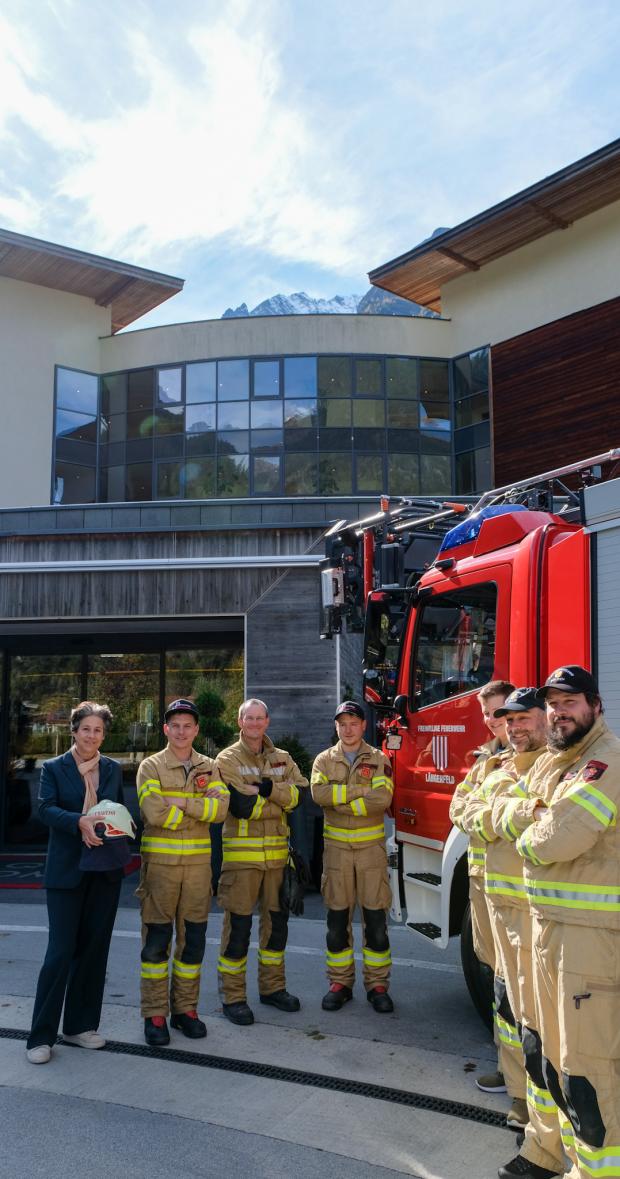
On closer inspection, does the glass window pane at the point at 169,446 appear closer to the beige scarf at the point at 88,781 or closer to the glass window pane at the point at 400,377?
the glass window pane at the point at 400,377

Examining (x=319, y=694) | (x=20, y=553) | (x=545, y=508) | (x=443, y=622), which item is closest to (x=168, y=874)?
(x=443, y=622)

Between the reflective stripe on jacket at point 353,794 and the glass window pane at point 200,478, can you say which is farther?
the glass window pane at point 200,478

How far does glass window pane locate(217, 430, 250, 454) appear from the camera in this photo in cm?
2078

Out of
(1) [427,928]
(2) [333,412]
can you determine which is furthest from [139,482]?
(1) [427,928]

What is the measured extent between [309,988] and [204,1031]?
3.90ft

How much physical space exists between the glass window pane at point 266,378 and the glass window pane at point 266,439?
81 cm

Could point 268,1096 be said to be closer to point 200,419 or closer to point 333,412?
point 333,412

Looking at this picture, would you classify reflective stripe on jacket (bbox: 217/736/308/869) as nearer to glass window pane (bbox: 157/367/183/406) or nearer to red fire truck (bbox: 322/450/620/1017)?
red fire truck (bbox: 322/450/620/1017)

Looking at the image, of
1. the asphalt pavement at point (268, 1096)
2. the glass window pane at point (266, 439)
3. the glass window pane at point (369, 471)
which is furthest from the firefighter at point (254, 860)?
the glass window pane at point (266, 439)

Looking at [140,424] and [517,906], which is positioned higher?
[140,424]

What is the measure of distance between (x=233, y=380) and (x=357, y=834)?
16.3 meters

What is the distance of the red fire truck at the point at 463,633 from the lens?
4625 mm

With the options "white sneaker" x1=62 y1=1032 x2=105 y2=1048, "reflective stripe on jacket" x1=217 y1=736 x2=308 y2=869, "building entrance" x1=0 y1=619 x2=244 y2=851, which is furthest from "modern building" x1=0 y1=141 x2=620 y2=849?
"white sneaker" x1=62 y1=1032 x2=105 y2=1048

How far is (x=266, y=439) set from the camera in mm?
20734
